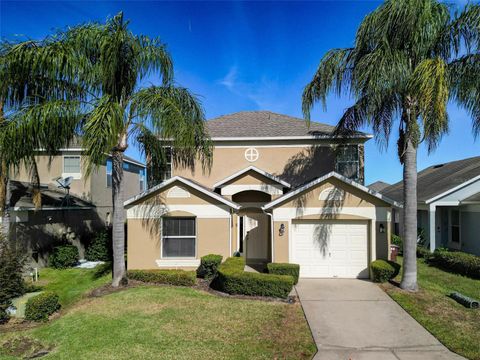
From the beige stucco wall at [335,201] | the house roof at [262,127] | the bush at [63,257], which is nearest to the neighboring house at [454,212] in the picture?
the house roof at [262,127]

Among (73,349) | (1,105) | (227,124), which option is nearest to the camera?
(73,349)

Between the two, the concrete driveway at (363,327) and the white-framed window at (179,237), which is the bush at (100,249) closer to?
the white-framed window at (179,237)

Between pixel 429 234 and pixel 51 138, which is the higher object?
pixel 51 138

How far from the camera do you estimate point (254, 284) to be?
407 inches

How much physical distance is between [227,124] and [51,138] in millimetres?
10394

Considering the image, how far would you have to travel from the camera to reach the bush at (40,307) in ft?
30.9

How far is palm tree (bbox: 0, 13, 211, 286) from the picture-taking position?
9766 mm

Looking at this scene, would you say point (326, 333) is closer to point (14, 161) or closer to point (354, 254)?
point (354, 254)

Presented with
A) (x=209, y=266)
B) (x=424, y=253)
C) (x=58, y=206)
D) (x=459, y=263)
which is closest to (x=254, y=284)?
(x=209, y=266)

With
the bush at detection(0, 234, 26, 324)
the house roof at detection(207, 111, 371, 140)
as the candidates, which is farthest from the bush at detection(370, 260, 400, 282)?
the bush at detection(0, 234, 26, 324)

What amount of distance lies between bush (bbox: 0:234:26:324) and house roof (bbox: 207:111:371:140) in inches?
401

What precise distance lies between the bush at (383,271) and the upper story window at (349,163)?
6189 millimetres

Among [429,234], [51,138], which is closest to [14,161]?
[51,138]

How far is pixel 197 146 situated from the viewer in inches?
528
